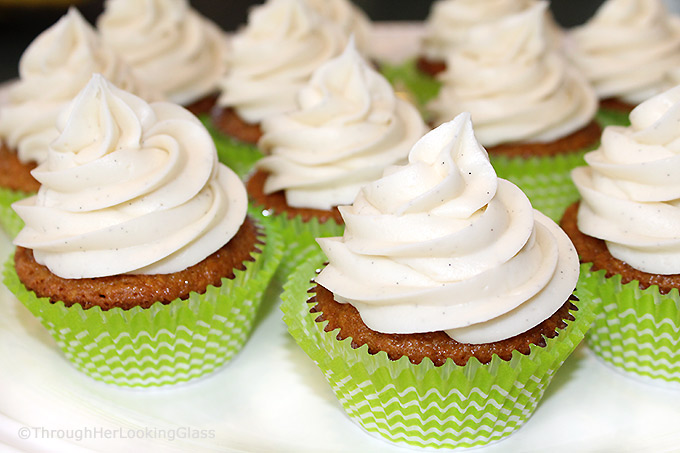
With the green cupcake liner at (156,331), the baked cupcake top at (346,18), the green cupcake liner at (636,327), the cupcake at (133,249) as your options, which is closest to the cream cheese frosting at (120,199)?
the cupcake at (133,249)

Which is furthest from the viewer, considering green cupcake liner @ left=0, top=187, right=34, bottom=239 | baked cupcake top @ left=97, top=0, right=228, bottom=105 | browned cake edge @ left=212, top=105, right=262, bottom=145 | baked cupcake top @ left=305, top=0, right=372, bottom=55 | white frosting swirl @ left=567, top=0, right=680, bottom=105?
baked cupcake top @ left=305, top=0, right=372, bottom=55

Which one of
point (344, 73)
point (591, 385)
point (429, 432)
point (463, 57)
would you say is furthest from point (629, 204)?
point (463, 57)


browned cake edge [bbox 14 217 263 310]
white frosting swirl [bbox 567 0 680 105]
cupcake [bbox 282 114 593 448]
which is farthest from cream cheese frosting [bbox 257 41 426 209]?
white frosting swirl [bbox 567 0 680 105]

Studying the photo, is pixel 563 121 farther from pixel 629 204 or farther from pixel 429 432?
pixel 429 432

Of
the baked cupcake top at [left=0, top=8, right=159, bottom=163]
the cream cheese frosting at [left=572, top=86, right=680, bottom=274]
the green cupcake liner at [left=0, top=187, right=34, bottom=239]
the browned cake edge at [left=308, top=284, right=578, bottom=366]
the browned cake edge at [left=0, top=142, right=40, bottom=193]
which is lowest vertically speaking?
the green cupcake liner at [left=0, top=187, right=34, bottom=239]

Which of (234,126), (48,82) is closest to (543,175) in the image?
(234,126)

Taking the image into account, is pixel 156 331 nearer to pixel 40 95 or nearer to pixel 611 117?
pixel 40 95

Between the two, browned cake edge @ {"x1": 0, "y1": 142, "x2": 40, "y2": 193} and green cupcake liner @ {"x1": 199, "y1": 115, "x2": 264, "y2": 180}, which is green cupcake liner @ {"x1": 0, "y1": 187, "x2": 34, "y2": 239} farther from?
green cupcake liner @ {"x1": 199, "y1": 115, "x2": 264, "y2": 180}
